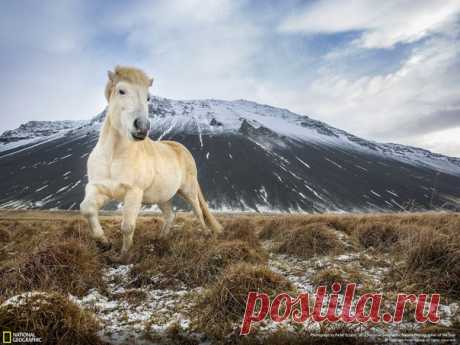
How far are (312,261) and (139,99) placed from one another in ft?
15.1

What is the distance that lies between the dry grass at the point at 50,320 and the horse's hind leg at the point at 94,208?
2.98 meters

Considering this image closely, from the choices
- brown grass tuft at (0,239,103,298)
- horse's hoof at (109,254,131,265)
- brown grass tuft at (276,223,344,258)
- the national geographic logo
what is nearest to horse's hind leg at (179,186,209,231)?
brown grass tuft at (276,223,344,258)

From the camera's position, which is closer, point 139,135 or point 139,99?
point 139,135

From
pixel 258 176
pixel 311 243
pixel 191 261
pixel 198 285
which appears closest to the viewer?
pixel 198 285

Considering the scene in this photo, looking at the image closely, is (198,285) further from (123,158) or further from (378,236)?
(378,236)

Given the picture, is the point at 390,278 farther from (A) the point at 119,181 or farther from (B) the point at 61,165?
(B) the point at 61,165

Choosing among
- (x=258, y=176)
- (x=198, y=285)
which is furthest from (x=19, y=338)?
(x=258, y=176)

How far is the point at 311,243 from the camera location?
6.73 meters

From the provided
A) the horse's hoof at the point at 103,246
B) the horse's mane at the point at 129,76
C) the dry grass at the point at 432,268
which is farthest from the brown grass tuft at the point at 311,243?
the horse's mane at the point at 129,76

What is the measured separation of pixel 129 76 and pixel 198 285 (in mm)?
4174

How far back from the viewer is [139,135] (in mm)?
5379

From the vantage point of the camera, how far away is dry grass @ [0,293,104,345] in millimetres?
2707

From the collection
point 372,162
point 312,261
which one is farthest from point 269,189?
point 312,261

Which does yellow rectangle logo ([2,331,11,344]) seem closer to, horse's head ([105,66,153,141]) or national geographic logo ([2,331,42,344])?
national geographic logo ([2,331,42,344])
